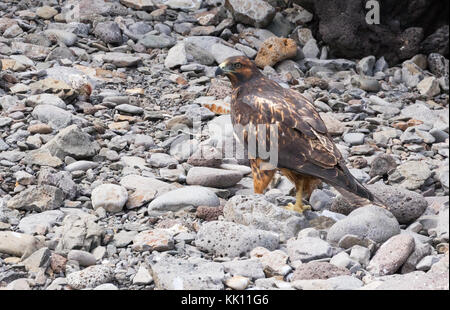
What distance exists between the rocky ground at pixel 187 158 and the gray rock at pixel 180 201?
1cm

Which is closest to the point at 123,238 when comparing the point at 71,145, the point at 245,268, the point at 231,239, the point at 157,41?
the point at 231,239

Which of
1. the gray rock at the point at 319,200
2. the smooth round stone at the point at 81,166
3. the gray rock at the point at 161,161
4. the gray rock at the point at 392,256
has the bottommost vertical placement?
the gray rock at the point at 161,161

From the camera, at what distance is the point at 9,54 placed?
28.9ft

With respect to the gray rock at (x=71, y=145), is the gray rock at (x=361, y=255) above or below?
above

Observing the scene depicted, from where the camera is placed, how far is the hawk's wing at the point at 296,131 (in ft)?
17.2

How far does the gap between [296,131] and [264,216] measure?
2.52 feet

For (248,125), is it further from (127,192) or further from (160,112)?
(160,112)

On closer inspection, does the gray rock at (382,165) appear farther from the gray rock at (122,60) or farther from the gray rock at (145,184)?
the gray rock at (122,60)

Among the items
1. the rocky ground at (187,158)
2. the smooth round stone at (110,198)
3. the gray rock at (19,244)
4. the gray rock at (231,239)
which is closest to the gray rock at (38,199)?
the rocky ground at (187,158)

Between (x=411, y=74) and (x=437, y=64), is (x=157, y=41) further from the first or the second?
(x=437, y=64)

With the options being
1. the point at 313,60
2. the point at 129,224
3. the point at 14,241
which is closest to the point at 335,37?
the point at 313,60

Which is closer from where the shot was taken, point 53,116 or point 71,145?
point 71,145

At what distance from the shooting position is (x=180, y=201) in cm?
564

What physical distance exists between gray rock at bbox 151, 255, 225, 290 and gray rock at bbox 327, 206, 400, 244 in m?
0.98
